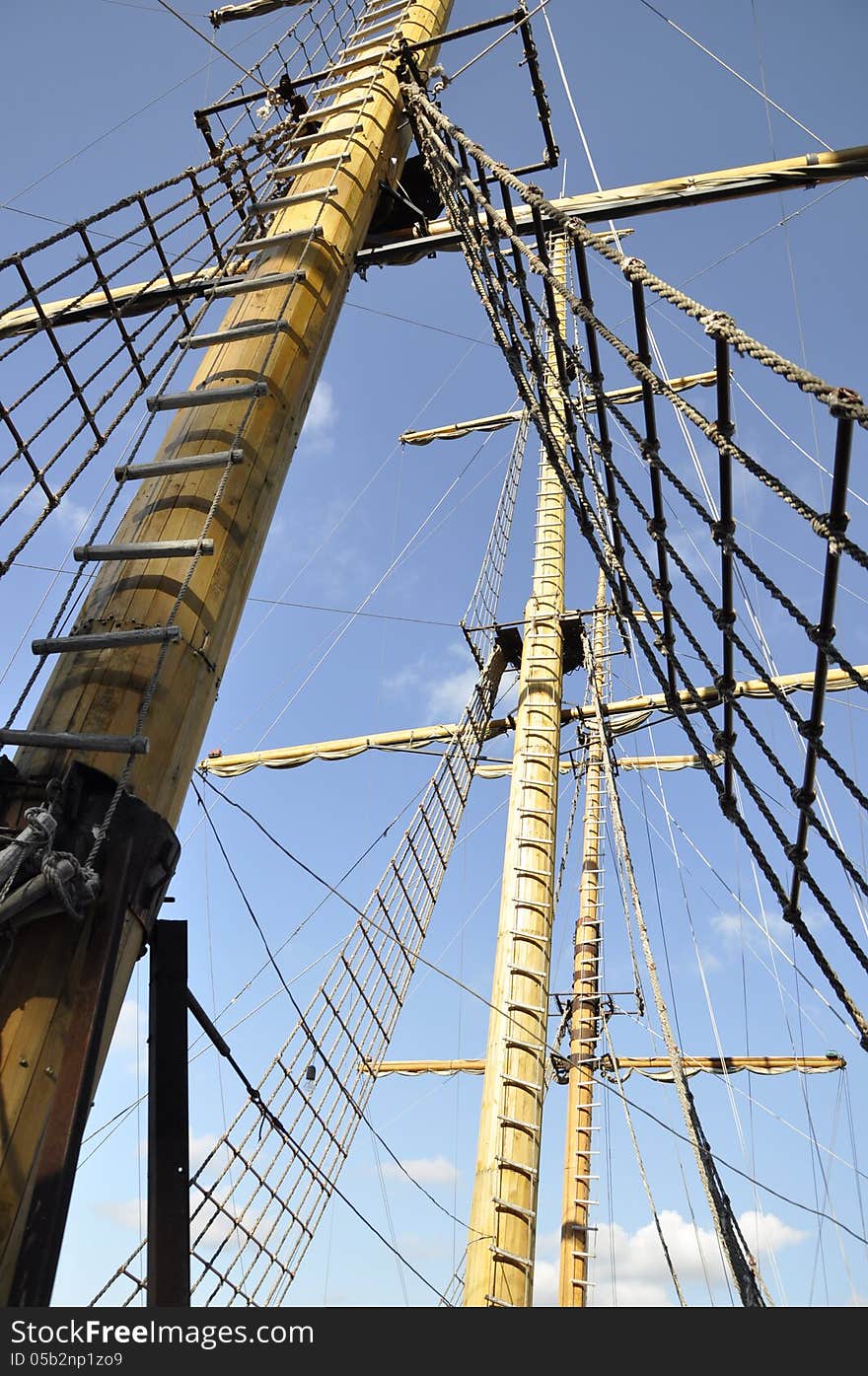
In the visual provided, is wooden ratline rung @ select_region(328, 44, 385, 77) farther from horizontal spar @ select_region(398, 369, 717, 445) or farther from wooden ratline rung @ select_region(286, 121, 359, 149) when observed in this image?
horizontal spar @ select_region(398, 369, 717, 445)

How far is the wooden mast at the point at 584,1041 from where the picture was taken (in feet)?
38.0

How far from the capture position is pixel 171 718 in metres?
2.29

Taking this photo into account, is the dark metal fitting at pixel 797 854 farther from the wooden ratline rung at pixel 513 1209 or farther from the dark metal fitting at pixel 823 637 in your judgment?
the wooden ratline rung at pixel 513 1209

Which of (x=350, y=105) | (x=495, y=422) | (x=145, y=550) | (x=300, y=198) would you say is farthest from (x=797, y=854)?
(x=495, y=422)

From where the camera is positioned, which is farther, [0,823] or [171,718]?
[171,718]

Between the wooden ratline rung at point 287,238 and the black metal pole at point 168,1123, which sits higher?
the wooden ratline rung at point 287,238

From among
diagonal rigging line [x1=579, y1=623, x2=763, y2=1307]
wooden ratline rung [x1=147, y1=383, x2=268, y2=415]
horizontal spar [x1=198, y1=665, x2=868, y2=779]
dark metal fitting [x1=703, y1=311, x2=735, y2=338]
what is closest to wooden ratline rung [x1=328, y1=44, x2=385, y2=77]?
wooden ratline rung [x1=147, y1=383, x2=268, y2=415]

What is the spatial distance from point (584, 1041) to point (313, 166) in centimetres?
1105

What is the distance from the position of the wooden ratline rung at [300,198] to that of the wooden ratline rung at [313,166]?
16 centimetres

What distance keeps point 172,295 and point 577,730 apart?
36.7ft

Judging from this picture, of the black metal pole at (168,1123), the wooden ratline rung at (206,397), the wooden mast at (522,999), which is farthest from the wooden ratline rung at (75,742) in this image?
the wooden mast at (522,999)

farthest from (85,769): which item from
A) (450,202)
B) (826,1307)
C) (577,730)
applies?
(577,730)
